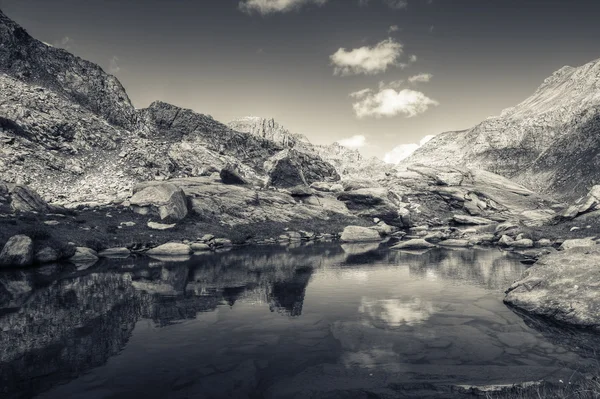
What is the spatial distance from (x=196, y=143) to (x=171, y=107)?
22715 millimetres

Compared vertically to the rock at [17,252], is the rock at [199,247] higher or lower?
lower

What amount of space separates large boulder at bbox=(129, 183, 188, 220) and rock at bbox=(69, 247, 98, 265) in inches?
559

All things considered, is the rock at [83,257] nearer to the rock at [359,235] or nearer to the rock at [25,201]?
the rock at [25,201]

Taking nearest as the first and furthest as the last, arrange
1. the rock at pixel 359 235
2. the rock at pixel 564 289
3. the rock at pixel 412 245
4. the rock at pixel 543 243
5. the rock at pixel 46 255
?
1. the rock at pixel 564 289
2. the rock at pixel 46 255
3. the rock at pixel 543 243
4. the rock at pixel 412 245
5. the rock at pixel 359 235

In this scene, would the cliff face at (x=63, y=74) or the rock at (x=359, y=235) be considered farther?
the cliff face at (x=63, y=74)

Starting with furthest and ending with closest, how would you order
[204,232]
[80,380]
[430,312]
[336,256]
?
[204,232]
[336,256]
[430,312]
[80,380]

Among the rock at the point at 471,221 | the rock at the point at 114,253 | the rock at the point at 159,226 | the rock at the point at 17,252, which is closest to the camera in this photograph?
the rock at the point at 17,252

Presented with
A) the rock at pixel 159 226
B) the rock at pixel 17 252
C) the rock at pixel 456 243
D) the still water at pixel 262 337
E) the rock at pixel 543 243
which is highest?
the rock at pixel 159 226

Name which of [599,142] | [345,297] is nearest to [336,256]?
[345,297]

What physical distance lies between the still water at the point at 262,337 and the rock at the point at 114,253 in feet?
→ 30.0

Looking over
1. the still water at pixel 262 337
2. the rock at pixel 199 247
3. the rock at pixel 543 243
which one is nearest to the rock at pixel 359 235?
the rock at pixel 543 243

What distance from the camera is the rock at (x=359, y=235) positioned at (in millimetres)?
55250

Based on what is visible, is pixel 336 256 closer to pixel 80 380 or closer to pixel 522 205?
pixel 80 380

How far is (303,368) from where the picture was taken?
11234 mm
